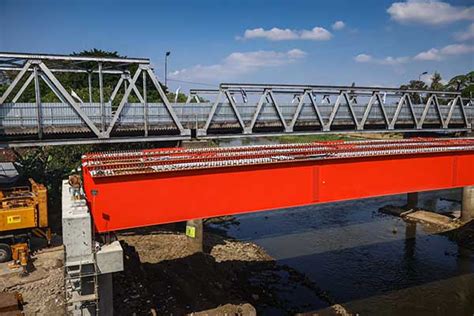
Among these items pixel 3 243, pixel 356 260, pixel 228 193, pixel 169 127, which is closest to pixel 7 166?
pixel 3 243

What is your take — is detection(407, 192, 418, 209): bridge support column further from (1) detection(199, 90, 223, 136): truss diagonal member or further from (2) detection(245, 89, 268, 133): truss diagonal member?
(1) detection(199, 90, 223, 136): truss diagonal member

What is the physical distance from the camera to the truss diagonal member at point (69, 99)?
20.5m

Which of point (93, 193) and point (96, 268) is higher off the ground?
point (93, 193)

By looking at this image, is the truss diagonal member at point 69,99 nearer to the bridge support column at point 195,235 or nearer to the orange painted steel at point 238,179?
the orange painted steel at point 238,179

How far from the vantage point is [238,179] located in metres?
13.9

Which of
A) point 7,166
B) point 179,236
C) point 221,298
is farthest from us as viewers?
point 7,166

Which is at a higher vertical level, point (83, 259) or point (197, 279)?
point (83, 259)

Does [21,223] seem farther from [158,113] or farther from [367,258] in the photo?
[367,258]

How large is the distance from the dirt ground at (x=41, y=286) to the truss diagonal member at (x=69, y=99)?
767cm

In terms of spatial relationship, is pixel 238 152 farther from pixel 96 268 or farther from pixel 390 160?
pixel 96 268

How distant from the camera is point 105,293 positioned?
12.7m

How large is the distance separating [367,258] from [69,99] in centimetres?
2111

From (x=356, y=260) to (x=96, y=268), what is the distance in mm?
18729

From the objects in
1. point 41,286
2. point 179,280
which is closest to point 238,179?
point 179,280
